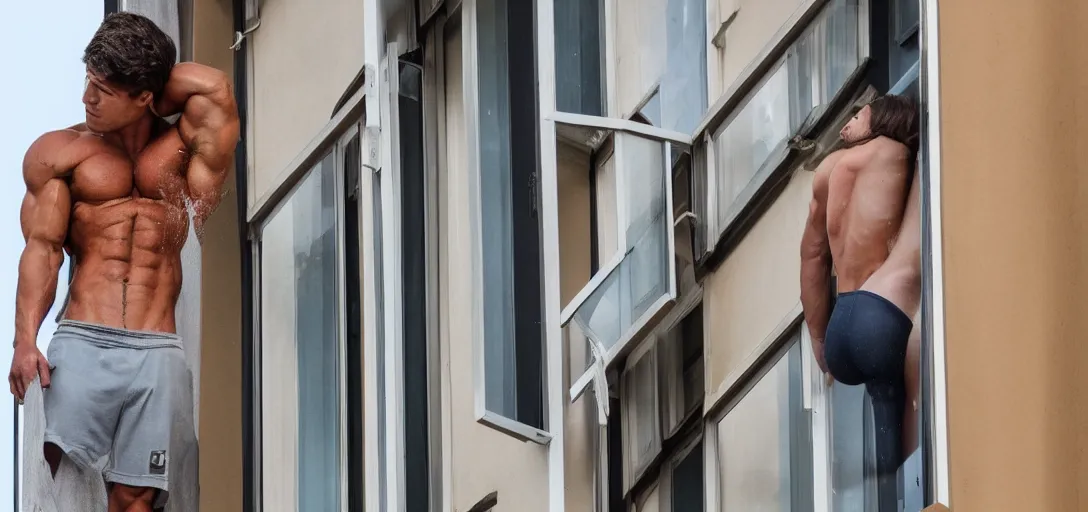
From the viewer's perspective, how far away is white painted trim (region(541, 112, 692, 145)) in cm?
275

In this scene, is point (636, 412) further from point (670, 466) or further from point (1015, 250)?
point (1015, 250)

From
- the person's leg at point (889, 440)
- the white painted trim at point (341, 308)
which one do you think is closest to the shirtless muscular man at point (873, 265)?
the person's leg at point (889, 440)

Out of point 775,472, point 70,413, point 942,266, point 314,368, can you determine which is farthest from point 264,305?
point 942,266

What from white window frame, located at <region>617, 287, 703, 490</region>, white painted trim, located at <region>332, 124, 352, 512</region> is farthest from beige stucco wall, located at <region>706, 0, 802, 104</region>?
white painted trim, located at <region>332, 124, 352, 512</region>

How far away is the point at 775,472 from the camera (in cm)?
267

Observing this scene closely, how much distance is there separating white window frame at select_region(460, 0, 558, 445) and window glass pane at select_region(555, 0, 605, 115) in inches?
2.0

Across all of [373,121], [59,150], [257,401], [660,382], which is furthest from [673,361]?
[59,150]

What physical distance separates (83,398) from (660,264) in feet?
3.19

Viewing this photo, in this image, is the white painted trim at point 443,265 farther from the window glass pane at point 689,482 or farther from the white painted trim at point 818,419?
the white painted trim at point 818,419

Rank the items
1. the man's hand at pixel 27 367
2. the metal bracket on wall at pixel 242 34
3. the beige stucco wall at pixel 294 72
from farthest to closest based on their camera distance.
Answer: the metal bracket on wall at pixel 242 34
the beige stucco wall at pixel 294 72
the man's hand at pixel 27 367

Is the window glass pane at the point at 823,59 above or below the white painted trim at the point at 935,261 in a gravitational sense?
above

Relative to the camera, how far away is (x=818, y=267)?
264cm

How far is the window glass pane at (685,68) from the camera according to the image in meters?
2.83

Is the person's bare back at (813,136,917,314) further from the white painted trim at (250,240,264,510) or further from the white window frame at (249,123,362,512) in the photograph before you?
the white painted trim at (250,240,264,510)
